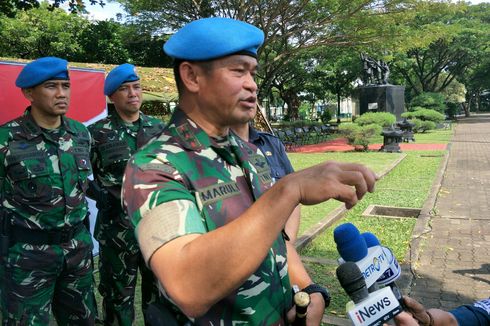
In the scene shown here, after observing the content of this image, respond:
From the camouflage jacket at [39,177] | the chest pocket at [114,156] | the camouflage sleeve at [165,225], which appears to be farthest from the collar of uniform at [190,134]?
the chest pocket at [114,156]

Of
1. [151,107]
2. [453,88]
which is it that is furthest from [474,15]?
[151,107]

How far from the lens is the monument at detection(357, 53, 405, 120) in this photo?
20.4m

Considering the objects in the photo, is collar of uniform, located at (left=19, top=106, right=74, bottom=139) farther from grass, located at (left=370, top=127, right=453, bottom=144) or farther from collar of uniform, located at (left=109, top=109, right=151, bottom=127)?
grass, located at (left=370, top=127, right=453, bottom=144)

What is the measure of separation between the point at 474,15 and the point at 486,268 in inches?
1482

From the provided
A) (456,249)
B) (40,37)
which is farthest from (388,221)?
(40,37)

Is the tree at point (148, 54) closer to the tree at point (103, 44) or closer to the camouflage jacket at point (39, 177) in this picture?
the tree at point (103, 44)

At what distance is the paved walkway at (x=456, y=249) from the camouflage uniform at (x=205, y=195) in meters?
3.13

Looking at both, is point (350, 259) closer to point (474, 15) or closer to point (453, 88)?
point (474, 15)

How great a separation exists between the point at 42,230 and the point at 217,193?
188 cm

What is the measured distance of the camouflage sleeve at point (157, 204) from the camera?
1.03m

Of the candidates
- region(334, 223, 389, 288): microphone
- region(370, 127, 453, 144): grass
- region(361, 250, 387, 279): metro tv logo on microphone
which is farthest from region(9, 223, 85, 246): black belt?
region(370, 127, 453, 144): grass

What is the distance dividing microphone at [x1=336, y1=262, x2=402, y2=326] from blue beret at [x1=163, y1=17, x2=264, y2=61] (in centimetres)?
72

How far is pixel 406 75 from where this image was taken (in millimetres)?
38219

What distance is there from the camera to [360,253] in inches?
54.6
